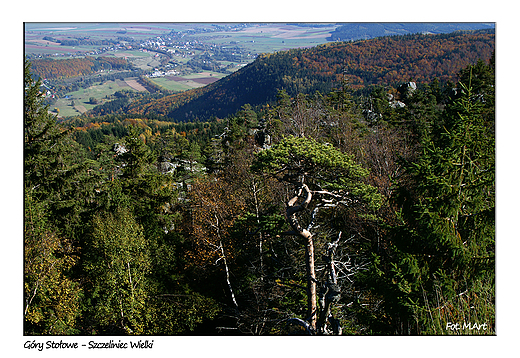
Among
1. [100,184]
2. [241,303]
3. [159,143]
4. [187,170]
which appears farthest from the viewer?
[159,143]

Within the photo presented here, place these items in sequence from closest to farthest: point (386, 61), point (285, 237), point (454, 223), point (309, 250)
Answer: point (454, 223) → point (309, 250) → point (285, 237) → point (386, 61)

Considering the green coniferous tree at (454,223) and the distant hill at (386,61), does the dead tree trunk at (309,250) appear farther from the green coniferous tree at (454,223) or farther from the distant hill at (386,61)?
the distant hill at (386,61)

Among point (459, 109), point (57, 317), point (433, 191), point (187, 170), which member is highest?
point (459, 109)

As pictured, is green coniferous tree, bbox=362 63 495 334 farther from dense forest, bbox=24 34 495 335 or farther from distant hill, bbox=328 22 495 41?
distant hill, bbox=328 22 495 41

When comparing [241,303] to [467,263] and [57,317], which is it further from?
[467,263]

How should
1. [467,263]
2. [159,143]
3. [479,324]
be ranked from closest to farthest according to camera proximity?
[479,324], [467,263], [159,143]

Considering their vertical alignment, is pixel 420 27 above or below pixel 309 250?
above

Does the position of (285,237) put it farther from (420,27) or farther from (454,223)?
(420,27)

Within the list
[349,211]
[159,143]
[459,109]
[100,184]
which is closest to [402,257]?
[459,109]

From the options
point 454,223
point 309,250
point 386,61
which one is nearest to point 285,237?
point 309,250
